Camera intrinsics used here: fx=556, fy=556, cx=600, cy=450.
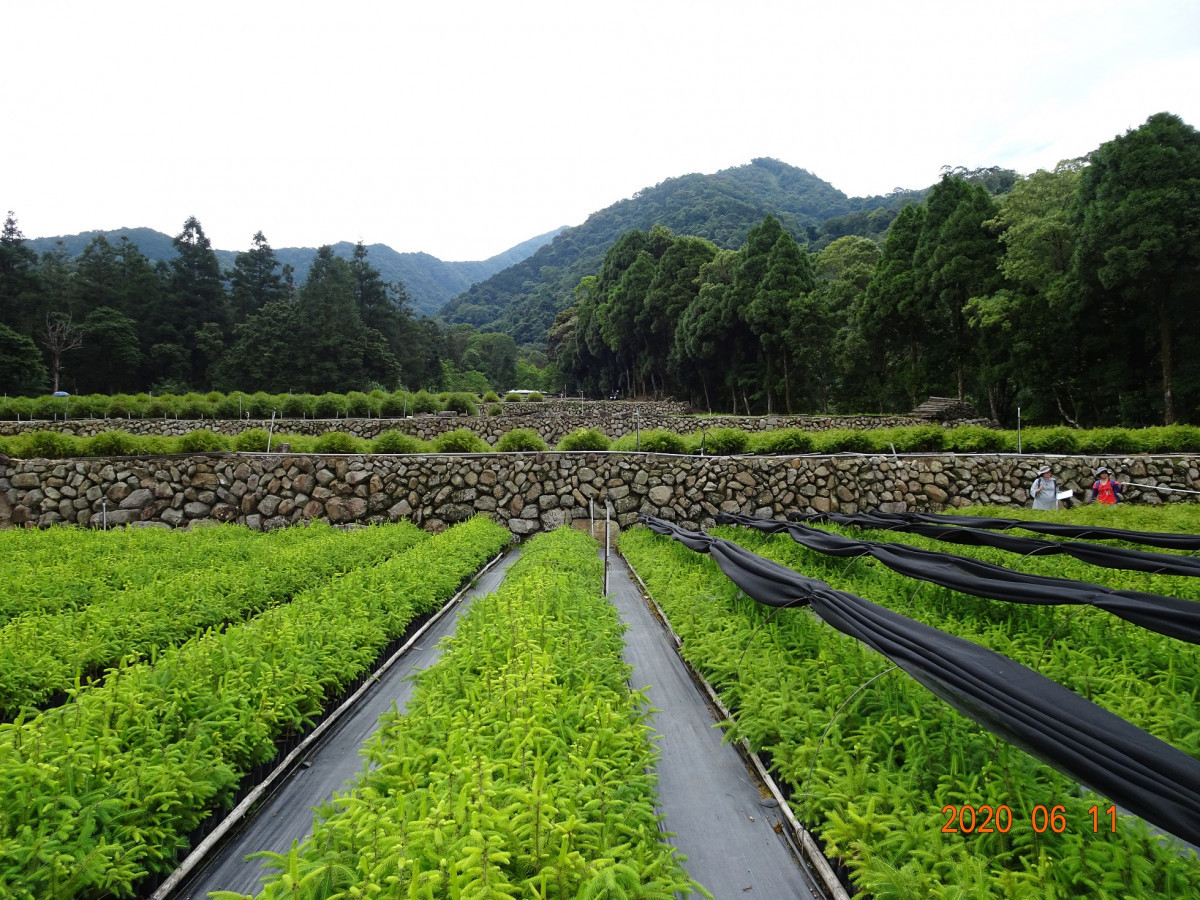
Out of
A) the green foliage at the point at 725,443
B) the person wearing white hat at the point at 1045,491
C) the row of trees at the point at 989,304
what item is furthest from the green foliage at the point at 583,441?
the row of trees at the point at 989,304

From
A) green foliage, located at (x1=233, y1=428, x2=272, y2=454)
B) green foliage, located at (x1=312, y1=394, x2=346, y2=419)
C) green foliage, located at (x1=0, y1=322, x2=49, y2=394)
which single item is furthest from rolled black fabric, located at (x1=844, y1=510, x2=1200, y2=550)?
green foliage, located at (x1=0, y1=322, x2=49, y2=394)

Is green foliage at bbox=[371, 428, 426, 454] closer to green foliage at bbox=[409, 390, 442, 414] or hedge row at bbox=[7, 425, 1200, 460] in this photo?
hedge row at bbox=[7, 425, 1200, 460]

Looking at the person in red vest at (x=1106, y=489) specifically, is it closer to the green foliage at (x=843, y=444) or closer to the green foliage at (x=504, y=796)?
the green foliage at (x=843, y=444)

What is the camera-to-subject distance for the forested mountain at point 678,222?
210 feet

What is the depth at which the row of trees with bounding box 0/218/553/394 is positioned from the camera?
33938 millimetres

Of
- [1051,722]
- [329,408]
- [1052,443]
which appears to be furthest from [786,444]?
[329,408]

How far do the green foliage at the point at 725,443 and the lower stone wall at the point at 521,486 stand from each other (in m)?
0.47

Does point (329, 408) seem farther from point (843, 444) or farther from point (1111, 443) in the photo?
point (1111, 443)

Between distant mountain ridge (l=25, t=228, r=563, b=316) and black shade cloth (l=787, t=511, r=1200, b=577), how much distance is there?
274ft

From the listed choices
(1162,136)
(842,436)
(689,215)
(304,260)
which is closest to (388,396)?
(842,436)

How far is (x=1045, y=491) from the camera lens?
29.6ft

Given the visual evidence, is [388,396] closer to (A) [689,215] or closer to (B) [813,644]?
(B) [813,644]

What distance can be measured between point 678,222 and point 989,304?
195 feet

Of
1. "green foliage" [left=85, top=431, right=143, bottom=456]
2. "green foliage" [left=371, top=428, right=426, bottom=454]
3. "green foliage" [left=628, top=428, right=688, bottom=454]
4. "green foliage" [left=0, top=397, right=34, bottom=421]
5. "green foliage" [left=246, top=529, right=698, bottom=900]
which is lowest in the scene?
"green foliage" [left=246, top=529, right=698, bottom=900]
